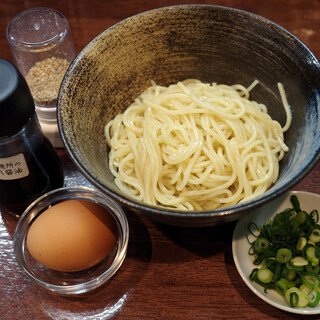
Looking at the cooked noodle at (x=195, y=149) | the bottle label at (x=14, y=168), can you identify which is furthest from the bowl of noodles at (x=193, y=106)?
the bottle label at (x=14, y=168)

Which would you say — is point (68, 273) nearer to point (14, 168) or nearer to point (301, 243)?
point (14, 168)

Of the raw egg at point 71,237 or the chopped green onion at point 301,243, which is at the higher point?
the chopped green onion at point 301,243

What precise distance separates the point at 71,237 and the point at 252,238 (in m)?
0.62

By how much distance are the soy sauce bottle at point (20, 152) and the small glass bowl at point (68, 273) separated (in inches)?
2.4

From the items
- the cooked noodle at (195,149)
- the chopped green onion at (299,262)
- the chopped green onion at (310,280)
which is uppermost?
the cooked noodle at (195,149)

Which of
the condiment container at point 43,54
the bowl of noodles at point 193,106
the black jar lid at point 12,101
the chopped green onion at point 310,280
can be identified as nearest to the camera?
the black jar lid at point 12,101

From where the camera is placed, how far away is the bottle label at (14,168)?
51.4 inches

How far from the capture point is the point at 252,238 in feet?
4.59

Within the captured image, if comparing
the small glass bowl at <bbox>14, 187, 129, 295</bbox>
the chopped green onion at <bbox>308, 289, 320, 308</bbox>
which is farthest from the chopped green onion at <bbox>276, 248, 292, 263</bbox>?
the small glass bowl at <bbox>14, 187, 129, 295</bbox>

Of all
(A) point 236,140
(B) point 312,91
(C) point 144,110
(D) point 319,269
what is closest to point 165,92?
(C) point 144,110

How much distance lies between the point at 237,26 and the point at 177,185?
0.63 m

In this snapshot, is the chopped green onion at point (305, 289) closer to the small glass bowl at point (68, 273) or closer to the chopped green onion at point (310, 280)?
the chopped green onion at point (310, 280)

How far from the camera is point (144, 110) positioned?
1.57 meters

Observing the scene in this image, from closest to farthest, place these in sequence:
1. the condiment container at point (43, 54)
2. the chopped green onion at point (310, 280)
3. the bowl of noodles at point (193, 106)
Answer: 1. the chopped green onion at point (310, 280)
2. the bowl of noodles at point (193, 106)
3. the condiment container at point (43, 54)
